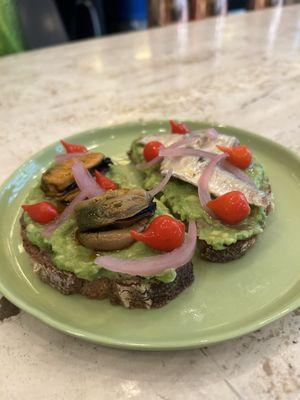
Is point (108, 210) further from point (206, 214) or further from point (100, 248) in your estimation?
point (206, 214)

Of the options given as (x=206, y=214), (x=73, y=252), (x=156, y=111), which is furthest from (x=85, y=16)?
(x=73, y=252)

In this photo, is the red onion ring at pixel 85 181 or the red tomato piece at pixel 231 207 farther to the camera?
the red onion ring at pixel 85 181

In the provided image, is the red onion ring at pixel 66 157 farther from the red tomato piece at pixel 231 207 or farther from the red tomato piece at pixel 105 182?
the red tomato piece at pixel 231 207

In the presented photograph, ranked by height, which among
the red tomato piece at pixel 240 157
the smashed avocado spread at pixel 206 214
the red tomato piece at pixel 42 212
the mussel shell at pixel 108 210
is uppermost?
the mussel shell at pixel 108 210

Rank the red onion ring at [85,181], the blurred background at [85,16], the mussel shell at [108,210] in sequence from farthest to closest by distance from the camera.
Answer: the blurred background at [85,16] → the red onion ring at [85,181] → the mussel shell at [108,210]

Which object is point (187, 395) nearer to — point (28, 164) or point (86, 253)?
point (86, 253)

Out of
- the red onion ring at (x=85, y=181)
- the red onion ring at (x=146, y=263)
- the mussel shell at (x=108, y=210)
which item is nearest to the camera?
the red onion ring at (x=146, y=263)

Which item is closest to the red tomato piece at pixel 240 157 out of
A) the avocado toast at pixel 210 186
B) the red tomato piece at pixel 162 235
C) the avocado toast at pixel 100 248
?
the avocado toast at pixel 210 186
